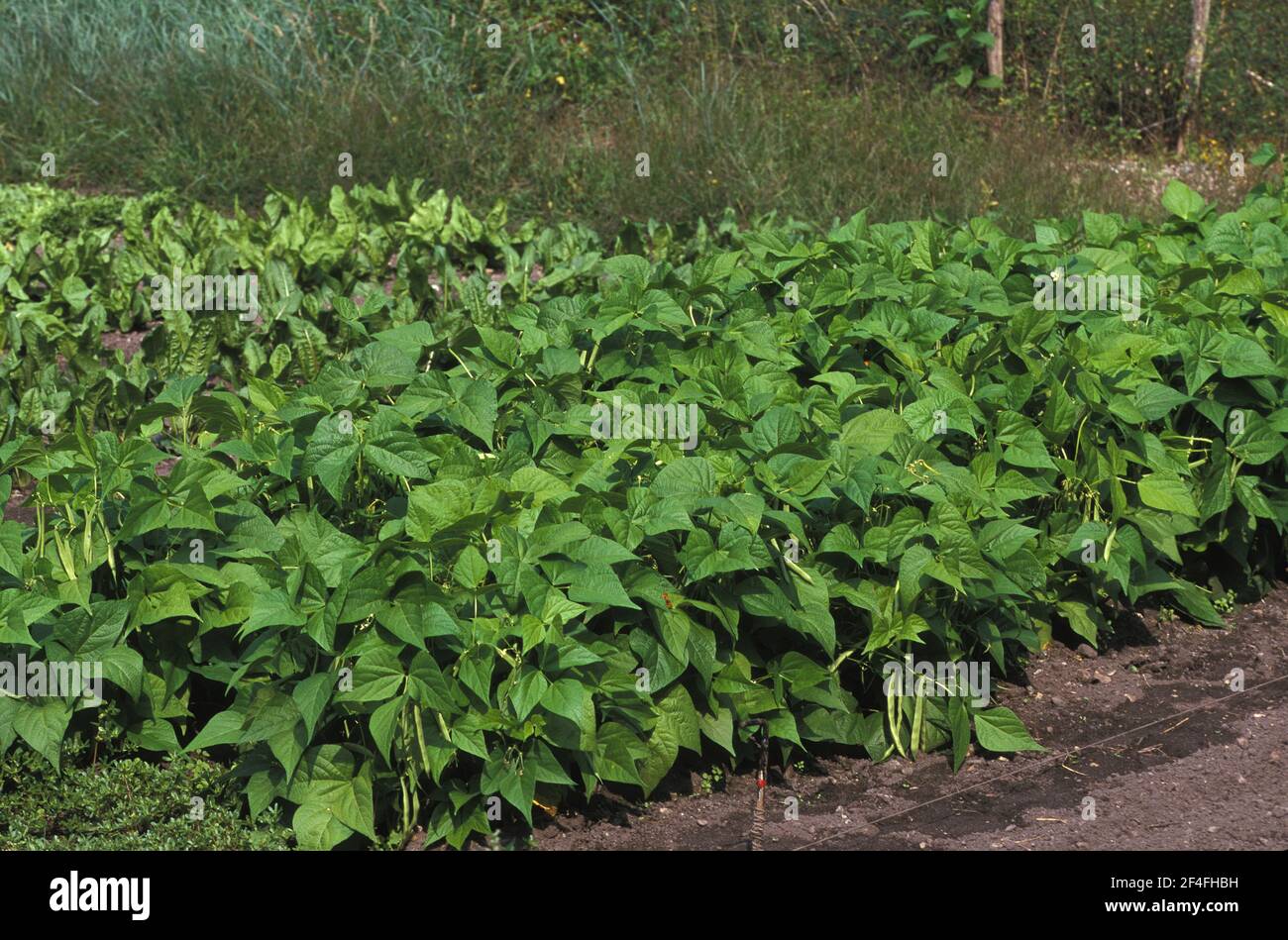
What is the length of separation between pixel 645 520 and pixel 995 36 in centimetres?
803

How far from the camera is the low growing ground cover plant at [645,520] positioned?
337cm

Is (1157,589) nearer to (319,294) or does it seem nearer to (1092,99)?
(319,294)

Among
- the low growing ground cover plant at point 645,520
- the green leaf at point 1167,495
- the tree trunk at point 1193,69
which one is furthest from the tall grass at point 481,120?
the green leaf at point 1167,495

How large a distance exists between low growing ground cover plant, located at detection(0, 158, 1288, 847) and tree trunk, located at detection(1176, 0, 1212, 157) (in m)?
5.72

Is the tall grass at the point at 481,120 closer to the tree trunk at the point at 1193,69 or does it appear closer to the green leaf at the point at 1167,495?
the tree trunk at the point at 1193,69

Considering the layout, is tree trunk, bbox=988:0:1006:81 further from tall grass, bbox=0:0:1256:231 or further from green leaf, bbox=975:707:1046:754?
green leaf, bbox=975:707:1046:754

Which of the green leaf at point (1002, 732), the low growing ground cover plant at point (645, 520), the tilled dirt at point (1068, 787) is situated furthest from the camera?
the green leaf at point (1002, 732)

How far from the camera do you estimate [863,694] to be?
4121 millimetres

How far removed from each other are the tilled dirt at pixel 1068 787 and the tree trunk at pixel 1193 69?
7.18m

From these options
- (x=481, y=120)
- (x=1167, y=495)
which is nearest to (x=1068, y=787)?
(x=1167, y=495)

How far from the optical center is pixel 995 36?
34.4 ft

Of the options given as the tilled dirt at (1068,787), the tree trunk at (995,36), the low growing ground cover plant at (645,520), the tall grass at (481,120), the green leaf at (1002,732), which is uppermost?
the tree trunk at (995,36)

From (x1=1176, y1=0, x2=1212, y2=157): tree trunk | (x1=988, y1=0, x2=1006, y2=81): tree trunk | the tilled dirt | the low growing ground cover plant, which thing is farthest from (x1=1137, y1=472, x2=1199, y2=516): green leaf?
(x1=1176, y1=0, x2=1212, y2=157): tree trunk

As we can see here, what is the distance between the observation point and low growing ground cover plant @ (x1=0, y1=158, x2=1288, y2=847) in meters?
3.37
